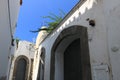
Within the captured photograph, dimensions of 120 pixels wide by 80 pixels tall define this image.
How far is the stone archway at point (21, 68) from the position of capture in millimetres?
10352

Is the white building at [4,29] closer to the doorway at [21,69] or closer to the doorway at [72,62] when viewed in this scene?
the doorway at [72,62]

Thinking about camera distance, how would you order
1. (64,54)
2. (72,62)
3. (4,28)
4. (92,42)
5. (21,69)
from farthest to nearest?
(21,69) < (64,54) < (72,62) < (4,28) < (92,42)

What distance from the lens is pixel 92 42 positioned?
324cm

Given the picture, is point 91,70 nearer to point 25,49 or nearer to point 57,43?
point 57,43

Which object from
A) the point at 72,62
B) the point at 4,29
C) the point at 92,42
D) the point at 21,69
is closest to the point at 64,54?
the point at 72,62

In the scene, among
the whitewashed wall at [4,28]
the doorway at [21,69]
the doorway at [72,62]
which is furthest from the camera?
the doorway at [21,69]

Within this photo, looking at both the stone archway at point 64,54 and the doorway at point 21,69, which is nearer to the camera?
the stone archway at point 64,54

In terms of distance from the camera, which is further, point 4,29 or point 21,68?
point 21,68

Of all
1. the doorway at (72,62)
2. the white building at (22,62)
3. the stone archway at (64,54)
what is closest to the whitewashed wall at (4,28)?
the stone archway at (64,54)

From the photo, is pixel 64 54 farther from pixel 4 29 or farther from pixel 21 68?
pixel 21 68

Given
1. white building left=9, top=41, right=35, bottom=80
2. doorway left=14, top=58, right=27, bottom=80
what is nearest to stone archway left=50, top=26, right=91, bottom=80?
white building left=9, top=41, right=35, bottom=80

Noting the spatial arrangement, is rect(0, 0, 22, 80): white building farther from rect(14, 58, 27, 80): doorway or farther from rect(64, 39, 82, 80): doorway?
rect(14, 58, 27, 80): doorway

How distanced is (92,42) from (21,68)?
856cm

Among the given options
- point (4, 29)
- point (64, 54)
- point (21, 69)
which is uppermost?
point (4, 29)
